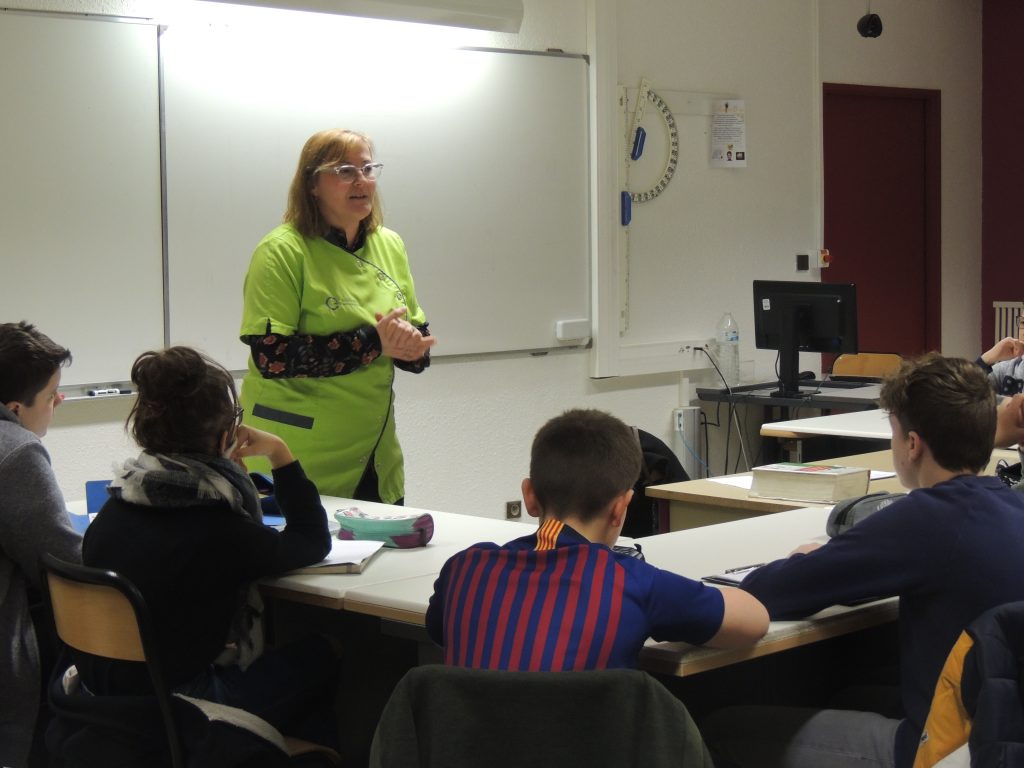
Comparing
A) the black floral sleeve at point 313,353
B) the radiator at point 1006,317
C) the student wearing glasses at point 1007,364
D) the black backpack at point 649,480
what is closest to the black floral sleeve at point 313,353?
the black floral sleeve at point 313,353

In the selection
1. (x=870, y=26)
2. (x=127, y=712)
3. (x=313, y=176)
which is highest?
(x=870, y=26)

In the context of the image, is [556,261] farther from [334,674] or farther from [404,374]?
[334,674]

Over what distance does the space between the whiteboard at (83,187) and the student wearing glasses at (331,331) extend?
1220 mm

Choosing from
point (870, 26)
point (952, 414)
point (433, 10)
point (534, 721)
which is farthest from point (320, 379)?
point (870, 26)

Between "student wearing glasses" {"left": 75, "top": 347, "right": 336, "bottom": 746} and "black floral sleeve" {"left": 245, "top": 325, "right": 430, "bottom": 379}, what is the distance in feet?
2.68

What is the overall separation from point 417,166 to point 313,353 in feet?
7.04

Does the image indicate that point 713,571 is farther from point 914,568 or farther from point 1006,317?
point 1006,317

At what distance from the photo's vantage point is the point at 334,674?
7.88ft

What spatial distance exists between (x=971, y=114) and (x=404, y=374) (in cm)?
420

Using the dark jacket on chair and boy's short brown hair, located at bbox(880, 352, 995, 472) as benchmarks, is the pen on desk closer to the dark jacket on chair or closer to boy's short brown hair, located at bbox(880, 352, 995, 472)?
boy's short brown hair, located at bbox(880, 352, 995, 472)

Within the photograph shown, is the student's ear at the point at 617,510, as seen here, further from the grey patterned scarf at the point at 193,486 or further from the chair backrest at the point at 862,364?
the chair backrest at the point at 862,364

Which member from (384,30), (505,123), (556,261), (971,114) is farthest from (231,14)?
(971,114)

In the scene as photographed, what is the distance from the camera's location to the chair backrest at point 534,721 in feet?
5.14

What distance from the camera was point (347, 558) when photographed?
2.45 metres
